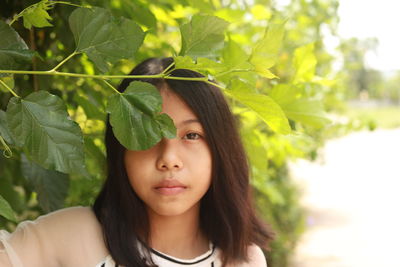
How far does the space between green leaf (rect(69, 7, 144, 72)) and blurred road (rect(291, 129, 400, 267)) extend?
212 cm

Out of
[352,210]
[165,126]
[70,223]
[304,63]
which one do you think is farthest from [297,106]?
[352,210]

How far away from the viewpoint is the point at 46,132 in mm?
764

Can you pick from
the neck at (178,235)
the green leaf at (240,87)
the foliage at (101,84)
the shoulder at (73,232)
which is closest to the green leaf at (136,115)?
the foliage at (101,84)

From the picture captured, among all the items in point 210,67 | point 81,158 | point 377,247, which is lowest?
point 377,247

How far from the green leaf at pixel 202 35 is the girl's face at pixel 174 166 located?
35cm

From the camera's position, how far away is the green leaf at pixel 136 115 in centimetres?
80

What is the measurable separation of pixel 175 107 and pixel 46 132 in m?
0.50

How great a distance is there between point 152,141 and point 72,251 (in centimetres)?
52

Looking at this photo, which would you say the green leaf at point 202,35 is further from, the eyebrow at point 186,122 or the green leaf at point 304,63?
the green leaf at point 304,63

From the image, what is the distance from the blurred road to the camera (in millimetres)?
5742

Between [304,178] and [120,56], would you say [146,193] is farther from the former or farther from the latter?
[304,178]

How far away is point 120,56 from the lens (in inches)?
32.9

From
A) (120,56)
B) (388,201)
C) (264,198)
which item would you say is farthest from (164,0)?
(388,201)

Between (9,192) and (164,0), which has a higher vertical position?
(164,0)
